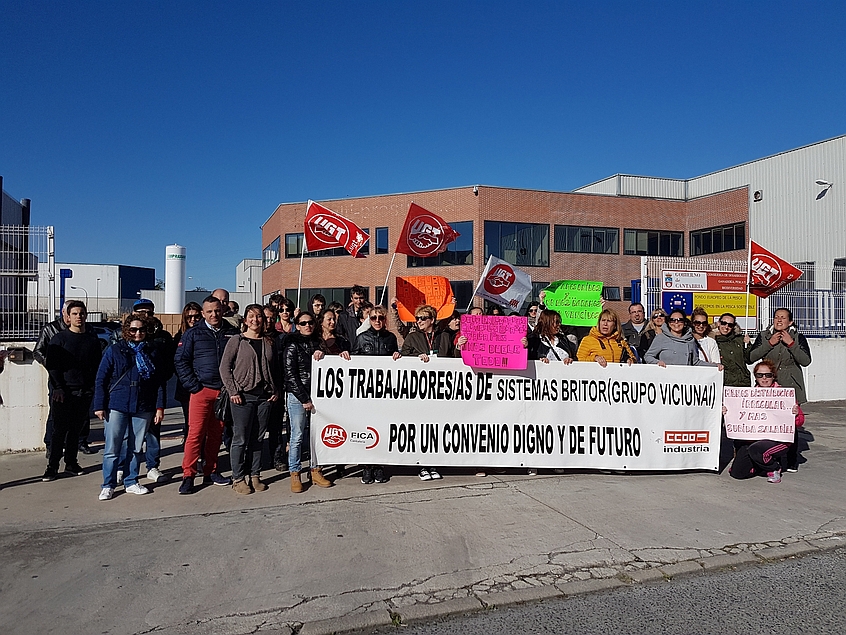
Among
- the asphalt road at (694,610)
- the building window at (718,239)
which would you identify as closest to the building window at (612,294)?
the building window at (718,239)

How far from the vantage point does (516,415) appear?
23.9 feet

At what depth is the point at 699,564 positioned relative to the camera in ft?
16.1

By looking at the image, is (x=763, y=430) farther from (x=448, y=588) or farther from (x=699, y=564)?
(x=448, y=588)

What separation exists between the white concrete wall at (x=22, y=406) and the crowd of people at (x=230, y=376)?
2.89 feet

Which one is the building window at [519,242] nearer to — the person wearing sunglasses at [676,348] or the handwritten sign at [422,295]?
the handwritten sign at [422,295]

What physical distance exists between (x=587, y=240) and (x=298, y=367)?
33.1 meters

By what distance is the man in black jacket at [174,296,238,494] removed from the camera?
6.65m

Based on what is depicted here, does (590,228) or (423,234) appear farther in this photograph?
(590,228)

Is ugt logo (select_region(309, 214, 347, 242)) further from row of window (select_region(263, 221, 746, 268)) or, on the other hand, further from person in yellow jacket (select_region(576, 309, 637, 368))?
row of window (select_region(263, 221, 746, 268))

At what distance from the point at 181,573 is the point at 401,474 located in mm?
3117

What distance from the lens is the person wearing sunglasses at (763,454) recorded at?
721 centimetres

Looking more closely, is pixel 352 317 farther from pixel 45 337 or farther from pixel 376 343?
pixel 45 337

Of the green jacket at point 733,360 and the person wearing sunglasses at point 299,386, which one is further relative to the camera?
Answer: the green jacket at point 733,360

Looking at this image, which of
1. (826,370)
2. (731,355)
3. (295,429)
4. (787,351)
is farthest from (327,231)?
(826,370)
